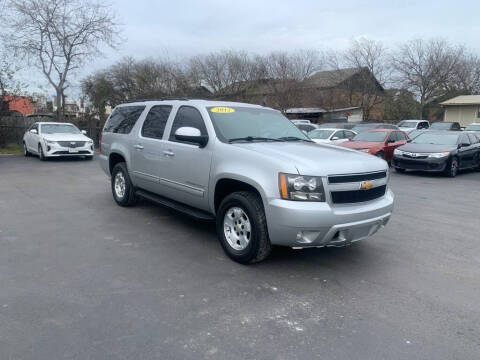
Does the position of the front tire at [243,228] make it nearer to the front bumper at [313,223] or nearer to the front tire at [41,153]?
the front bumper at [313,223]

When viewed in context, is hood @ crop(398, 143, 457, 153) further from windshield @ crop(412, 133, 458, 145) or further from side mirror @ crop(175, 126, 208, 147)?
side mirror @ crop(175, 126, 208, 147)

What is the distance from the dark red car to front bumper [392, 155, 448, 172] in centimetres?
110

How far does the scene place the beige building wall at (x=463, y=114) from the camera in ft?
117

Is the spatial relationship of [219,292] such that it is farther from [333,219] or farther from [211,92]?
[211,92]

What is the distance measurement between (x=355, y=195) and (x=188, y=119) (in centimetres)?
257

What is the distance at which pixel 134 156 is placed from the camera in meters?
6.59

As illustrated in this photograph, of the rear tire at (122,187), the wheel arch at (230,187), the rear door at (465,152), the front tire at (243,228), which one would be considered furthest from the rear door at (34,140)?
the rear door at (465,152)

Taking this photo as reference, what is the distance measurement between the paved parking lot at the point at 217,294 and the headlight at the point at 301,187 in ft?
2.97

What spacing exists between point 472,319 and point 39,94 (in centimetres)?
2590

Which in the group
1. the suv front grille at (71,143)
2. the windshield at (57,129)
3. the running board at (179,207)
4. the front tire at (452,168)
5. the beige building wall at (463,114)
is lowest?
the front tire at (452,168)

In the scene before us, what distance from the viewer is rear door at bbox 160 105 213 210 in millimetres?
5020

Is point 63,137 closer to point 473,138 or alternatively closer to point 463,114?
point 473,138

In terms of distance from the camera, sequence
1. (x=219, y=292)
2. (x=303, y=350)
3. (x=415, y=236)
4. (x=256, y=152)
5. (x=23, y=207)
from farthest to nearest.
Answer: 1. (x=23, y=207)
2. (x=415, y=236)
3. (x=256, y=152)
4. (x=219, y=292)
5. (x=303, y=350)

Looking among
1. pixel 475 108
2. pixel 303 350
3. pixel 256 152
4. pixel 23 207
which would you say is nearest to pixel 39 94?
pixel 23 207
